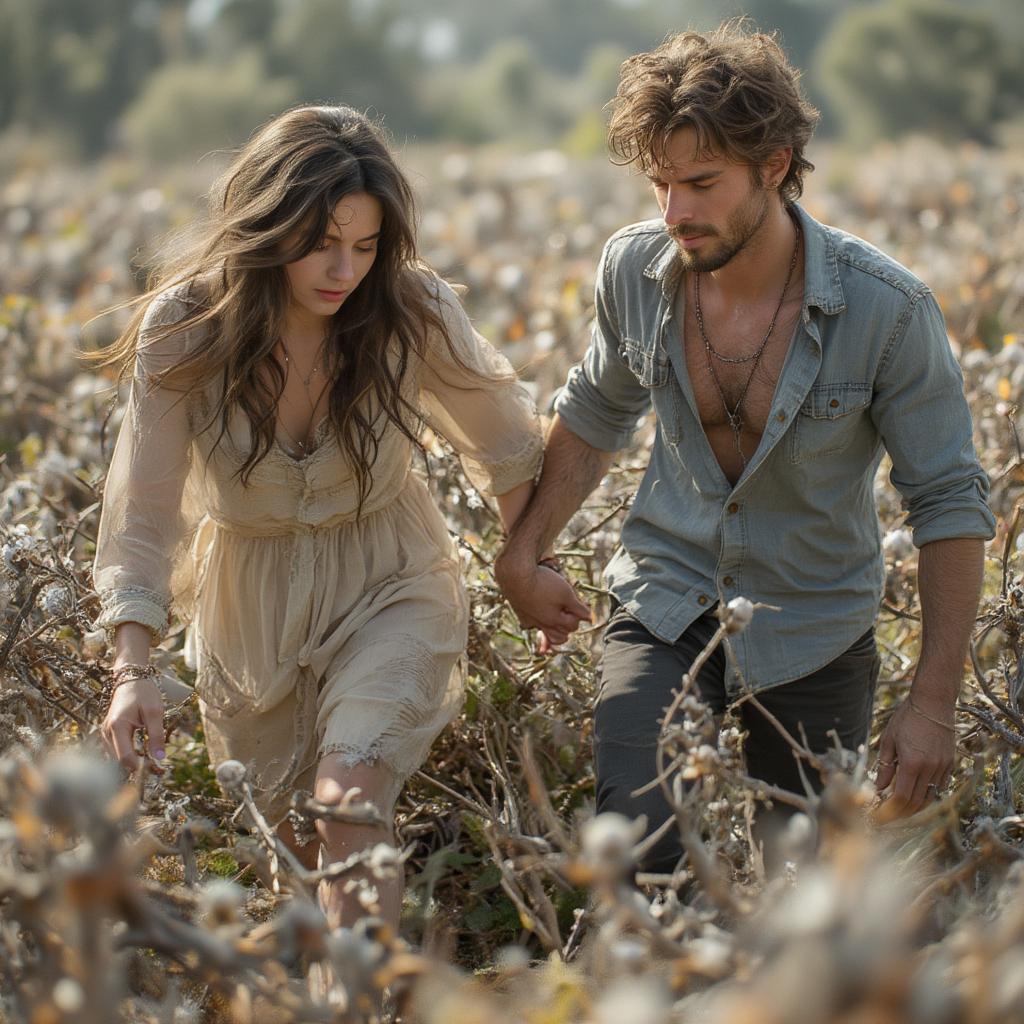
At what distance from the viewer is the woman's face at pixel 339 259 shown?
3127mm

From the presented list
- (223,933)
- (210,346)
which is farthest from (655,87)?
(223,933)

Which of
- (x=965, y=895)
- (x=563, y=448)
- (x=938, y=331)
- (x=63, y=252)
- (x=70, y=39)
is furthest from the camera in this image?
(x=70, y=39)

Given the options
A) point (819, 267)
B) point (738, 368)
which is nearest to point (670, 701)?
point (738, 368)

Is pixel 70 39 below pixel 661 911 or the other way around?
the other way around

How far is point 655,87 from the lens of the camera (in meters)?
3.18

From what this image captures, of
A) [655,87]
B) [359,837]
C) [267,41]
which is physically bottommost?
[359,837]

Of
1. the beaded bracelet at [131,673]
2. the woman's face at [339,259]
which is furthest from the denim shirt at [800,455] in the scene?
the beaded bracelet at [131,673]

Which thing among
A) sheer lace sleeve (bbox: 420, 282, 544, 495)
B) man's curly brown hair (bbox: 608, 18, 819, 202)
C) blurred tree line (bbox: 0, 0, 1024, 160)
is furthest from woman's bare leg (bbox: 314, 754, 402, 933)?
blurred tree line (bbox: 0, 0, 1024, 160)

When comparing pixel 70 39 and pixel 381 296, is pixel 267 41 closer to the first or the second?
pixel 70 39

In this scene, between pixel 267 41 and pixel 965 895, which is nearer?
pixel 965 895

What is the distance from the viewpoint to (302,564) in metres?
3.41

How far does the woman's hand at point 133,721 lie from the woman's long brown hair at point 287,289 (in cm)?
55

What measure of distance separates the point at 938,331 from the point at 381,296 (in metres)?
1.19

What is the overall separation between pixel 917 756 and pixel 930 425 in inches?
26.5
